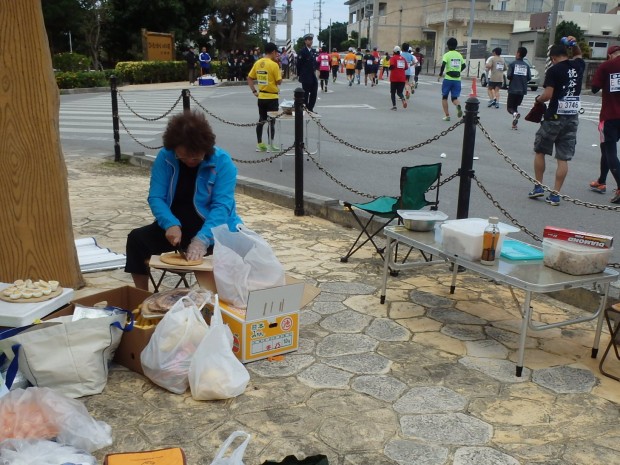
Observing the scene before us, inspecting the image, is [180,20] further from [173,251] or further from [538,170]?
[173,251]

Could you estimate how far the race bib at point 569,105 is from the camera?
737cm

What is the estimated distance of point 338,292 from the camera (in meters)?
4.96

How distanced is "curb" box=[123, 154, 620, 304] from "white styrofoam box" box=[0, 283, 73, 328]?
358cm

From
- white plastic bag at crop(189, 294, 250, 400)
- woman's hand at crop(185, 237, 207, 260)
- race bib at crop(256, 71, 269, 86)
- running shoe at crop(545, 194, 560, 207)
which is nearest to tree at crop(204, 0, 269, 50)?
race bib at crop(256, 71, 269, 86)

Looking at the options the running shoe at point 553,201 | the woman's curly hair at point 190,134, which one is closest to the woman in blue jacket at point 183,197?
the woman's curly hair at point 190,134

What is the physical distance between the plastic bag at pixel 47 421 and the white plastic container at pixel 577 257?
263 cm

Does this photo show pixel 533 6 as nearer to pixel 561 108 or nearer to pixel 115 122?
pixel 115 122

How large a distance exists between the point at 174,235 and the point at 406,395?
1.79 m

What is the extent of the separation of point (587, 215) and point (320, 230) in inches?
120

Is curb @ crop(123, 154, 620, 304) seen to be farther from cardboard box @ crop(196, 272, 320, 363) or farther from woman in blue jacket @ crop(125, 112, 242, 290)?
woman in blue jacket @ crop(125, 112, 242, 290)

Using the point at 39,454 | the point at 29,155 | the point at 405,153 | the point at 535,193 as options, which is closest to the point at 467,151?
the point at 535,193

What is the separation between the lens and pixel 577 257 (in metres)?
3.59

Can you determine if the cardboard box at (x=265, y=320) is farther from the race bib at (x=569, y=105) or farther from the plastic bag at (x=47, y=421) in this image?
the race bib at (x=569, y=105)

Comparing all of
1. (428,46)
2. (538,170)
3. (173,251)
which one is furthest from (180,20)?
(428,46)
